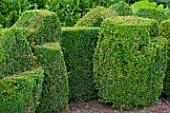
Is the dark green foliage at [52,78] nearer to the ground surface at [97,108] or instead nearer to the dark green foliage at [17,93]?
the ground surface at [97,108]

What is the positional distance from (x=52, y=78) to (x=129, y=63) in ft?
3.19

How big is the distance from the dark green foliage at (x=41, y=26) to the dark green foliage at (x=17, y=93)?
2.07 ft

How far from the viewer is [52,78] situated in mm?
5086

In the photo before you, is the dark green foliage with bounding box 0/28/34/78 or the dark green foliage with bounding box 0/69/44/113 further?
the dark green foliage with bounding box 0/28/34/78

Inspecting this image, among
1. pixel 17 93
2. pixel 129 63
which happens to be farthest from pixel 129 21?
pixel 17 93

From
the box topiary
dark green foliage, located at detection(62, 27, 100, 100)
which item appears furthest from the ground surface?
the box topiary

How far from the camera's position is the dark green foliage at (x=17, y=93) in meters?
A: 4.47

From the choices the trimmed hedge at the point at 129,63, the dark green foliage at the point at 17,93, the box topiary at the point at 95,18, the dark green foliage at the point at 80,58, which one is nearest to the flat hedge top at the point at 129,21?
the trimmed hedge at the point at 129,63

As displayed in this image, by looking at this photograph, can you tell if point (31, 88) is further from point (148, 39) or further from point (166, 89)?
point (166, 89)

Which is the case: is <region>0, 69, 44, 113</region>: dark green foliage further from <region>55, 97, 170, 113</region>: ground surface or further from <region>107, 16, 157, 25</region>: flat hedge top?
<region>107, 16, 157, 25</region>: flat hedge top

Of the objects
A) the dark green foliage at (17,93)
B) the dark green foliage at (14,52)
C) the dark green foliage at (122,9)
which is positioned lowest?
the dark green foliage at (17,93)

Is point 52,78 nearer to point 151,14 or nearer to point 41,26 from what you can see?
point 41,26

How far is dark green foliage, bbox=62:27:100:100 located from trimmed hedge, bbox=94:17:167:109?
0.62 ft

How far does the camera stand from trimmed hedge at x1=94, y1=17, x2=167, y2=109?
5242 millimetres
